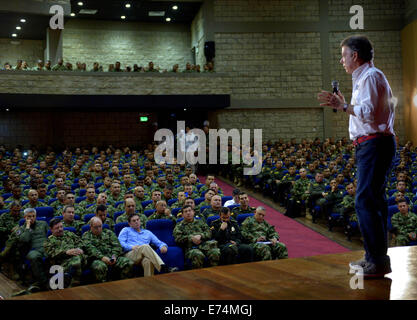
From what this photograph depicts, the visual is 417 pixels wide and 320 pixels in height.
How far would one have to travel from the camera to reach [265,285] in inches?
76.8

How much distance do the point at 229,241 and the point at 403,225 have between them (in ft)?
7.44

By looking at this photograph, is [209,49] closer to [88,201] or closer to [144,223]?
[88,201]

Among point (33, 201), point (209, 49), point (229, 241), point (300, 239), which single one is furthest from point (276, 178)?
point (209, 49)

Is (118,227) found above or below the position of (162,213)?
below

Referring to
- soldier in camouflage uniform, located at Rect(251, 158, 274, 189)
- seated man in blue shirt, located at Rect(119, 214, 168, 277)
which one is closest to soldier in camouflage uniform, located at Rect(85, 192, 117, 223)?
seated man in blue shirt, located at Rect(119, 214, 168, 277)

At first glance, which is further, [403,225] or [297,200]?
[297,200]

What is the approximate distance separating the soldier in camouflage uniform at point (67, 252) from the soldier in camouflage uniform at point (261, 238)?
1858 mm

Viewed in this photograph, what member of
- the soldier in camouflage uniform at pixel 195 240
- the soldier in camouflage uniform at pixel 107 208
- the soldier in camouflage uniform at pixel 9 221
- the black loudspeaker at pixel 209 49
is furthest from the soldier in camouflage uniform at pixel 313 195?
the black loudspeaker at pixel 209 49

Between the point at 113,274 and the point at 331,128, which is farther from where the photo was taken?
the point at 331,128

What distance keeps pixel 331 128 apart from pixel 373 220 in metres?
14.8

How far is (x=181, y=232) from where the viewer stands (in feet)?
16.1
